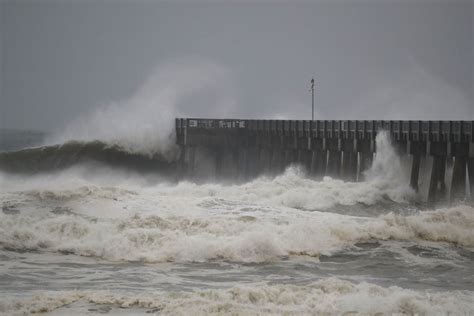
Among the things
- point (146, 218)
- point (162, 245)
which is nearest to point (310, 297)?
point (162, 245)

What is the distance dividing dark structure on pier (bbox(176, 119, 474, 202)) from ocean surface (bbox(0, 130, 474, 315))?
8.87 ft

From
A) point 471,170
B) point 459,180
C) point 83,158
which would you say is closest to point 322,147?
point 459,180

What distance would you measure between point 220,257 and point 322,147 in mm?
17960

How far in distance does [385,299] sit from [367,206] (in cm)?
1607

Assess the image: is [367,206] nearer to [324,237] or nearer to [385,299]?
[324,237]

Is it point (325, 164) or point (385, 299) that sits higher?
point (325, 164)

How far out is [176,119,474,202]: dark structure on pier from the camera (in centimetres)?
2925

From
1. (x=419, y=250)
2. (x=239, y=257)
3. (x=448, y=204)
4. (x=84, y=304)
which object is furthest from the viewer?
(x=448, y=204)

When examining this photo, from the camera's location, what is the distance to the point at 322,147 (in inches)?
1404

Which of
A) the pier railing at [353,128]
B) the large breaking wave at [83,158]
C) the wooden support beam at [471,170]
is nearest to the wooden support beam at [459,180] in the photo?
the wooden support beam at [471,170]

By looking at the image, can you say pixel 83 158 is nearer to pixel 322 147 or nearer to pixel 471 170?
pixel 322 147

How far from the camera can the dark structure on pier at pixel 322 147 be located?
1152 inches

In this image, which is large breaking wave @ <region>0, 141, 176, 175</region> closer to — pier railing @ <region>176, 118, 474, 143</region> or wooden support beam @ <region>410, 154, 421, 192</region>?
pier railing @ <region>176, 118, 474, 143</region>

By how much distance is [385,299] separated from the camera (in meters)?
13.7
